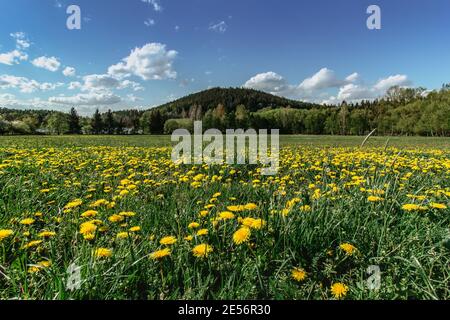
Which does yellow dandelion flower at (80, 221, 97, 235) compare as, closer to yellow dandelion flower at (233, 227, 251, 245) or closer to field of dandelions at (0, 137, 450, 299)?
field of dandelions at (0, 137, 450, 299)

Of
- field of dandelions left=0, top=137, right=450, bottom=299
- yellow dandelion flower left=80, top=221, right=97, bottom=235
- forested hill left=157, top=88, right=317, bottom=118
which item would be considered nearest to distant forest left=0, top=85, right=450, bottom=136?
forested hill left=157, top=88, right=317, bottom=118

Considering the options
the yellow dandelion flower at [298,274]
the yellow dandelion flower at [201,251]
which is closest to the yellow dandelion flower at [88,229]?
the yellow dandelion flower at [201,251]

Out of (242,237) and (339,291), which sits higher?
(242,237)

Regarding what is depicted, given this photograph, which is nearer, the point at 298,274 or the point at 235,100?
the point at 298,274

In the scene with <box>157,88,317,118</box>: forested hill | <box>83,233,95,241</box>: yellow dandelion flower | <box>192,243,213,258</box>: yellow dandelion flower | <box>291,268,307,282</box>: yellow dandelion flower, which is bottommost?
<box>291,268,307,282</box>: yellow dandelion flower

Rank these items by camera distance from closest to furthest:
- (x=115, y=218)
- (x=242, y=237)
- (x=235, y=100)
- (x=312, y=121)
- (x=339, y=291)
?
(x=339, y=291), (x=242, y=237), (x=115, y=218), (x=312, y=121), (x=235, y=100)

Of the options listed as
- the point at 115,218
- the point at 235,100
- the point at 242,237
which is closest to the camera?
the point at 242,237

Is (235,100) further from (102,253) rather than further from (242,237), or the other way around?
(102,253)

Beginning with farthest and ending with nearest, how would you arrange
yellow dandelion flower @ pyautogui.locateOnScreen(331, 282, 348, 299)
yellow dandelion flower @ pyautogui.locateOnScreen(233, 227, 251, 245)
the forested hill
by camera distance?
1. the forested hill
2. yellow dandelion flower @ pyautogui.locateOnScreen(233, 227, 251, 245)
3. yellow dandelion flower @ pyautogui.locateOnScreen(331, 282, 348, 299)

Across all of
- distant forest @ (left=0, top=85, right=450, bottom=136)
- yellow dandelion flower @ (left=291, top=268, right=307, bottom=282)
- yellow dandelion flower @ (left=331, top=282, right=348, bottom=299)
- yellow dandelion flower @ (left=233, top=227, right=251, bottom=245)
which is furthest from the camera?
distant forest @ (left=0, top=85, right=450, bottom=136)

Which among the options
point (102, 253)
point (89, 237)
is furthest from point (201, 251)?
point (89, 237)

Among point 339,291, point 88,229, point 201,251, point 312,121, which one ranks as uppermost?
point 312,121
